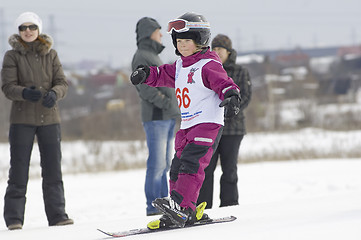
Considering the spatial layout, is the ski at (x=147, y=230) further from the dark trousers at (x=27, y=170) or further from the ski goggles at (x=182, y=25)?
the ski goggles at (x=182, y=25)

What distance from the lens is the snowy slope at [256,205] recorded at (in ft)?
10.4

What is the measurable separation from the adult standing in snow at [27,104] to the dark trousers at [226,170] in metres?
1.23

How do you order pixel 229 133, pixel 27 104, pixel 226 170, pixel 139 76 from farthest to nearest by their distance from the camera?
pixel 226 170, pixel 229 133, pixel 27 104, pixel 139 76

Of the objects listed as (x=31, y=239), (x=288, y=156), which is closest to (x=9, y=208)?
(x=31, y=239)

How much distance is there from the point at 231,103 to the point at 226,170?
5.99 feet

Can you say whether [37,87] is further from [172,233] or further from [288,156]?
[288,156]

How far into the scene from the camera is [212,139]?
347 centimetres

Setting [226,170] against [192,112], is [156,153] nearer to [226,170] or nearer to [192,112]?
[226,170]

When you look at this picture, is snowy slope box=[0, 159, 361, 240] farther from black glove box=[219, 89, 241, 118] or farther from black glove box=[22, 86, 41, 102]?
black glove box=[22, 86, 41, 102]

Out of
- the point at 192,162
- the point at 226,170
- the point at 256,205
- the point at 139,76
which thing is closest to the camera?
the point at 192,162

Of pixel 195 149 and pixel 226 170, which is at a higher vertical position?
pixel 195 149

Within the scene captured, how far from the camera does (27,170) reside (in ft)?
14.5

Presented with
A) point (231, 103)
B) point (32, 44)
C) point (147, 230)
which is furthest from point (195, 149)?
point (32, 44)

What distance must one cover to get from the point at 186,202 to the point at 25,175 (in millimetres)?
1608
